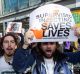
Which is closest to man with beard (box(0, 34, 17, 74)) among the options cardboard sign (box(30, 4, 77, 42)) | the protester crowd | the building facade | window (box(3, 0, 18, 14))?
the protester crowd

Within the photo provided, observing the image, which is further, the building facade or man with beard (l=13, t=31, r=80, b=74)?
the building facade

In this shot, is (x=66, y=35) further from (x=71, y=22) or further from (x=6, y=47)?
(x=6, y=47)

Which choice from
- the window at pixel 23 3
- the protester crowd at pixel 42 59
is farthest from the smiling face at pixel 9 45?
the window at pixel 23 3

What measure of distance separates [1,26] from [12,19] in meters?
2.59

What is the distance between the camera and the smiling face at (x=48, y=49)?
3.51 meters

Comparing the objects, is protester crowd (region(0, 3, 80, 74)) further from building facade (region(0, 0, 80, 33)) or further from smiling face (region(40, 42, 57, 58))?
building facade (region(0, 0, 80, 33))

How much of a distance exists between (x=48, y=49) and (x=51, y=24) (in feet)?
1.02

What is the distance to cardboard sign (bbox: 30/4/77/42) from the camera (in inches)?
144

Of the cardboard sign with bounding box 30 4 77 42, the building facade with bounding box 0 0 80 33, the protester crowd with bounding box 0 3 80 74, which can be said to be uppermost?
the building facade with bounding box 0 0 80 33

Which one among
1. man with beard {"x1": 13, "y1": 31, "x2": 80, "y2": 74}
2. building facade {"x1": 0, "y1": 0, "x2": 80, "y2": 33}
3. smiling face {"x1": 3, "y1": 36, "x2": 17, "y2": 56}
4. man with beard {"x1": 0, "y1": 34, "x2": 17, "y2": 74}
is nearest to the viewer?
man with beard {"x1": 13, "y1": 31, "x2": 80, "y2": 74}

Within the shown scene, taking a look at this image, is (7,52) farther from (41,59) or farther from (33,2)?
(33,2)

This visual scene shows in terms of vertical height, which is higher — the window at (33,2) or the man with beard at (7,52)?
the window at (33,2)

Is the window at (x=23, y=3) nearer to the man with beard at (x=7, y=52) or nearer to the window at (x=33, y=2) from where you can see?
the window at (x=33, y=2)

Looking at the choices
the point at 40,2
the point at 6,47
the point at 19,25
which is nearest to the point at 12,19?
the point at 40,2
